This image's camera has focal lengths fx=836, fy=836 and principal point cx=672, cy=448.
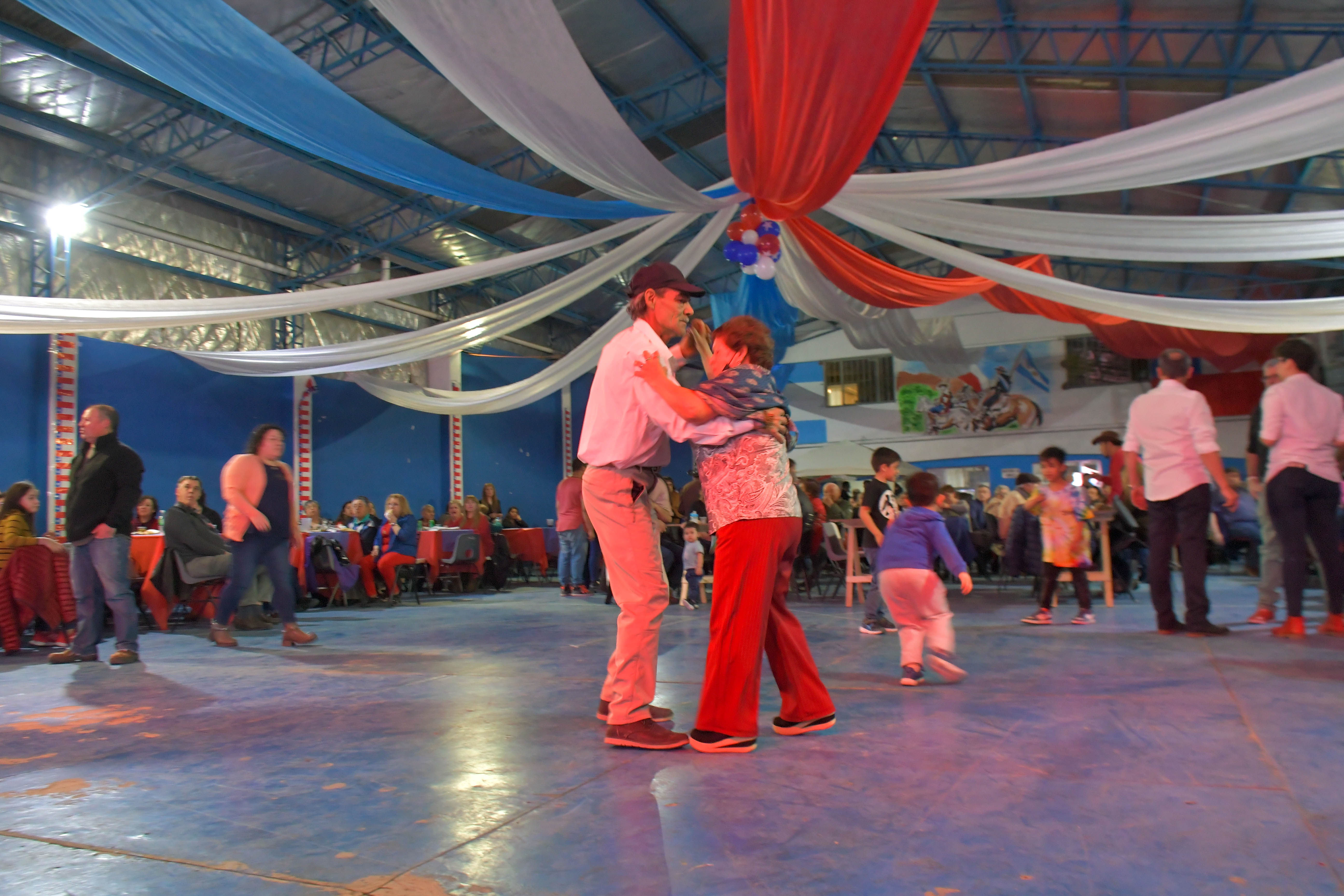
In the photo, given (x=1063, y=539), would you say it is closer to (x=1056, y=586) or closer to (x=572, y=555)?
(x=1056, y=586)

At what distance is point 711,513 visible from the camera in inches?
89.9

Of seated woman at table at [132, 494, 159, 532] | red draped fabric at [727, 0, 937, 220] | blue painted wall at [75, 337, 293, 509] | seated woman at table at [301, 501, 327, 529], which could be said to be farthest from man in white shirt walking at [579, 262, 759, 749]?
blue painted wall at [75, 337, 293, 509]

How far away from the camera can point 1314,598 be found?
18.7ft

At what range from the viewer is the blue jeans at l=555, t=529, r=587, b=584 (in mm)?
8047

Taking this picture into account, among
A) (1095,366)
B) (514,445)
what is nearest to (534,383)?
(514,445)

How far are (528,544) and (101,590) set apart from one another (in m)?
6.48

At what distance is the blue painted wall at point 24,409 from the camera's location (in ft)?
23.9

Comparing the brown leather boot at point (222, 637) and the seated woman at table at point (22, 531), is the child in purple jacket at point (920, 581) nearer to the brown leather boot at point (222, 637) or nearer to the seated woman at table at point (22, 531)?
the brown leather boot at point (222, 637)

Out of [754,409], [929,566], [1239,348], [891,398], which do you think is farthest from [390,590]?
[891,398]

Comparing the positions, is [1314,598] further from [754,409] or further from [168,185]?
[168,185]

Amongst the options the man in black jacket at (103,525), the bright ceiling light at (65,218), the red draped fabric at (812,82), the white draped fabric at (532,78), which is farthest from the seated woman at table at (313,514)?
the red draped fabric at (812,82)

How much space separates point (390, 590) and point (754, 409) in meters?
6.35

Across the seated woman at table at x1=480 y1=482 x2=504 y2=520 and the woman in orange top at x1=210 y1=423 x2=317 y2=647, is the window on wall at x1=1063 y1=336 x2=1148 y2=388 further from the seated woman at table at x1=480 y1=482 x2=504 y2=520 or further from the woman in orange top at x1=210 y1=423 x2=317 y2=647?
the woman in orange top at x1=210 y1=423 x2=317 y2=647

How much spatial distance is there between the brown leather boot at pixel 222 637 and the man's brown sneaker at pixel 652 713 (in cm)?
302
